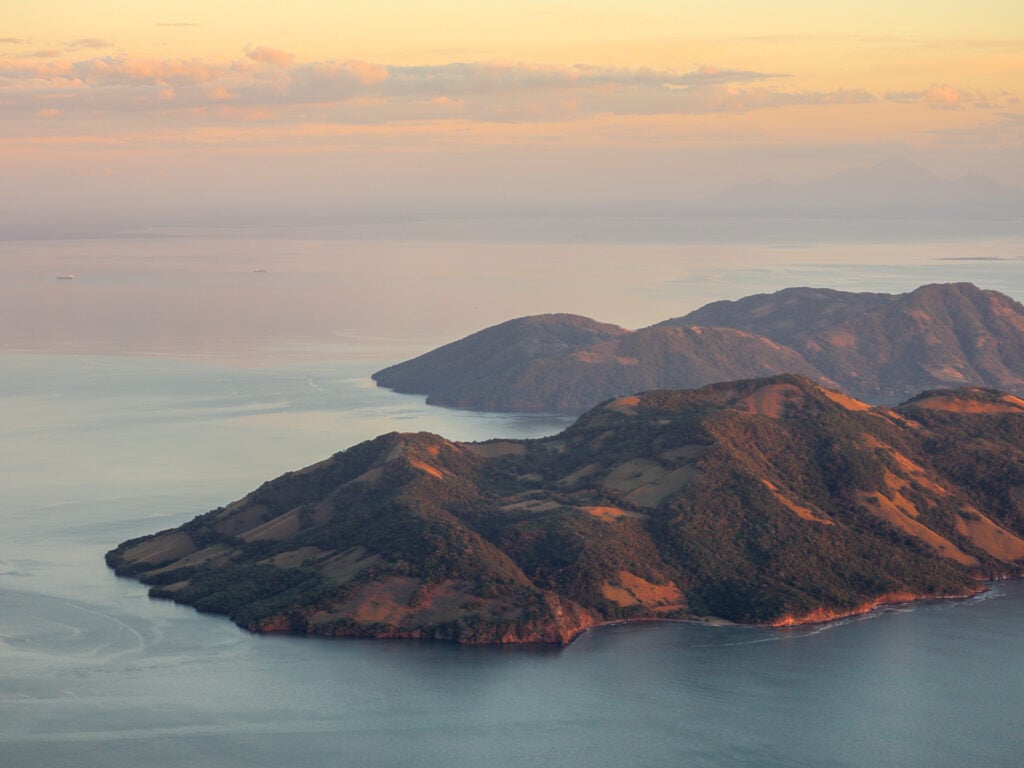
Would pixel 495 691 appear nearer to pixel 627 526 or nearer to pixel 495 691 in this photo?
pixel 495 691

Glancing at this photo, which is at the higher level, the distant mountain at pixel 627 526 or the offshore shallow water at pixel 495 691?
the distant mountain at pixel 627 526

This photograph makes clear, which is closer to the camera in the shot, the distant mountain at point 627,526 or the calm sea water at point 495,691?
the calm sea water at point 495,691

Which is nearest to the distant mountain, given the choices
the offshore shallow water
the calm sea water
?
the offshore shallow water

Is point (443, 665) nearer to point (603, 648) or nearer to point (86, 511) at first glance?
point (603, 648)

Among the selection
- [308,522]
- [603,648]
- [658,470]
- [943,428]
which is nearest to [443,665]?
[603,648]

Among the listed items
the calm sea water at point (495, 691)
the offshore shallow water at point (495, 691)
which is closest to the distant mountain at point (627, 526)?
the offshore shallow water at point (495, 691)

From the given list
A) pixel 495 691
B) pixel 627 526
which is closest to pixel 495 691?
pixel 495 691

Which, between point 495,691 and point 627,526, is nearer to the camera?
point 495,691

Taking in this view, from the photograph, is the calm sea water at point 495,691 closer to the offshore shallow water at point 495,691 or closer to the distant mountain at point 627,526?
the offshore shallow water at point 495,691
